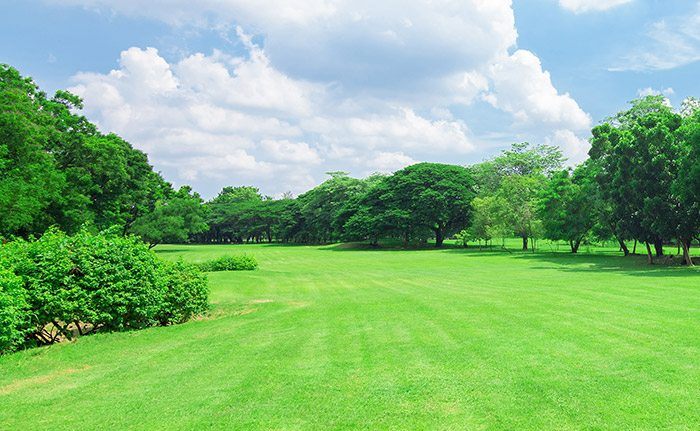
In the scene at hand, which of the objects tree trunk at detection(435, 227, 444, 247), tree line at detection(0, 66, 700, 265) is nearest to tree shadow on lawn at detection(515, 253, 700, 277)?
tree line at detection(0, 66, 700, 265)

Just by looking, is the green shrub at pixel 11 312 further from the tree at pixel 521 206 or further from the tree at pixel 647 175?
the tree at pixel 521 206

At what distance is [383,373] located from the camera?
A: 23.2 ft

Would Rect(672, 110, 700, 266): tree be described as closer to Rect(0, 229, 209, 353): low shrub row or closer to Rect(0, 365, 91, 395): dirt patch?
Rect(0, 229, 209, 353): low shrub row

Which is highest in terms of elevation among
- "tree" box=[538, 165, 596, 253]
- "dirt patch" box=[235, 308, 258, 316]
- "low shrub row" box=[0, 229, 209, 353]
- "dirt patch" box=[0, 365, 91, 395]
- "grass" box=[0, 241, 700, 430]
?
"tree" box=[538, 165, 596, 253]

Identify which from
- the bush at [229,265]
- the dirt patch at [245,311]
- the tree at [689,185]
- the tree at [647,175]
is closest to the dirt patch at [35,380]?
the dirt patch at [245,311]

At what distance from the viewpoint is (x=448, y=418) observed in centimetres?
534

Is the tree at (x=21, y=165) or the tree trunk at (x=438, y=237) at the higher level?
the tree at (x=21, y=165)

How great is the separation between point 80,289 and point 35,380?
11.2ft

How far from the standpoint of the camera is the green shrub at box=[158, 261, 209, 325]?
13133 mm

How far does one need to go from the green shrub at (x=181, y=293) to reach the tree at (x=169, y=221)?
53.2 metres

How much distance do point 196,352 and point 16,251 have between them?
5576mm

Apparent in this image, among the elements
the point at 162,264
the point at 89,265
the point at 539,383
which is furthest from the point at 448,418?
the point at 162,264

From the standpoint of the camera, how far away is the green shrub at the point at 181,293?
43.1ft

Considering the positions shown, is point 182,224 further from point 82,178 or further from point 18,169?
point 18,169
